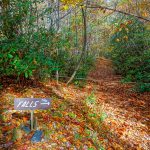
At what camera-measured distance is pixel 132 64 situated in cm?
1511

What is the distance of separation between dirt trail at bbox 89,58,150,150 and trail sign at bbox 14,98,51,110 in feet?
6.89

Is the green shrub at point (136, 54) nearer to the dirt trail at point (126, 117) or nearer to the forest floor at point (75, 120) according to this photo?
the dirt trail at point (126, 117)

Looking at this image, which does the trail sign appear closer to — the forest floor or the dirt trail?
the forest floor

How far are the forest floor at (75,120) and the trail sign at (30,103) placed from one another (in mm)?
669

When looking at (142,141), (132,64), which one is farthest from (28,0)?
(132,64)

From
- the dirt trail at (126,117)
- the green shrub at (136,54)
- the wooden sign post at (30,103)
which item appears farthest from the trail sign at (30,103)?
the green shrub at (136,54)

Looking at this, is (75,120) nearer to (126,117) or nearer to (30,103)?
(30,103)

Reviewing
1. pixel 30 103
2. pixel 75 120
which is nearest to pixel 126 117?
pixel 75 120

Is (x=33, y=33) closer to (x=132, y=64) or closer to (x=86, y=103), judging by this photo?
(x=86, y=103)

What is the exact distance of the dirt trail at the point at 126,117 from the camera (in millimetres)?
6121

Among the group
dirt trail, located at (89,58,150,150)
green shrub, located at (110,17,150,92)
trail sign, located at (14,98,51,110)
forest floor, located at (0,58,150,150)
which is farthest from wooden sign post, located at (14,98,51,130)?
green shrub, located at (110,17,150,92)

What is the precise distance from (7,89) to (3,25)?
6.28 feet

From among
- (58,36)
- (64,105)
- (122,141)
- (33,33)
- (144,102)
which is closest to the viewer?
(122,141)

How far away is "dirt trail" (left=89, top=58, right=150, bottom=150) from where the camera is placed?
241 inches
